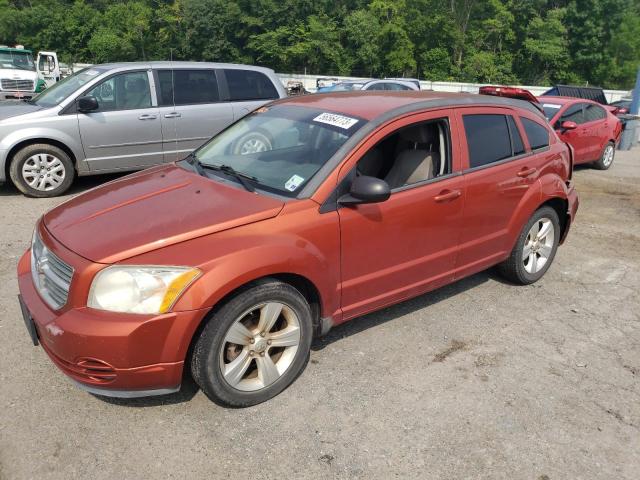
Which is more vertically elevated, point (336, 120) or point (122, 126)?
point (336, 120)

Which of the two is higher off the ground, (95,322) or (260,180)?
(260,180)

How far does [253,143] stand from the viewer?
392 cm

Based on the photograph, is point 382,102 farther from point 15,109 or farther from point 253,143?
point 15,109

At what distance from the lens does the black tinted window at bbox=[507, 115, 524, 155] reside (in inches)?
170

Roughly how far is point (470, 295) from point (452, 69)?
59190 mm

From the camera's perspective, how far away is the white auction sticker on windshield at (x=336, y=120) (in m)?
3.45

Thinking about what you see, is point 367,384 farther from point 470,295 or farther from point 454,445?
point 470,295

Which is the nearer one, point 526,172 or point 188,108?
point 526,172

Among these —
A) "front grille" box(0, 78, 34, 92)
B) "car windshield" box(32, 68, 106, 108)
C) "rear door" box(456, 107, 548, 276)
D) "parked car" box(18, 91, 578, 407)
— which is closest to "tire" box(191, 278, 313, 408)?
"parked car" box(18, 91, 578, 407)

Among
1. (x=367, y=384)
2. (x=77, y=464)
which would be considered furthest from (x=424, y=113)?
(x=77, y=464)

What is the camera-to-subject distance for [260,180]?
3.37 metres

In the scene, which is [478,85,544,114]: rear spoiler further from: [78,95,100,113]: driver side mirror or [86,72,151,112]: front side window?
[78,95,100,113]: driver side mirror

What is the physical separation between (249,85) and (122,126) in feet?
7.13

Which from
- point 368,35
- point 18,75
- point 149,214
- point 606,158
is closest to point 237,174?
point 149,214
